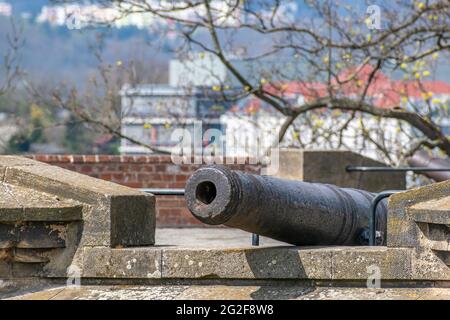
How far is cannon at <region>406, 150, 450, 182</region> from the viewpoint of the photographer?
1410 cm

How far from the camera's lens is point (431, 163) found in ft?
47.4

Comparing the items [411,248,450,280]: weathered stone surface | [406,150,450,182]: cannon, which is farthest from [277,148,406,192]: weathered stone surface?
[411,248,450,280]: weathered stone surface

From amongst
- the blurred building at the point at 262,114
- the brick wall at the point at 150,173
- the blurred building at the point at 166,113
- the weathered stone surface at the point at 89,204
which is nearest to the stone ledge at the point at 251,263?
the weathered stone surface at the point at 89,204

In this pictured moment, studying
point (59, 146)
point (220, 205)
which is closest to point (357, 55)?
point (220, 205)

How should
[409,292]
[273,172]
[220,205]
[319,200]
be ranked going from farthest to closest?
[273,172]
[319,200]
[409,292]
[220,205]

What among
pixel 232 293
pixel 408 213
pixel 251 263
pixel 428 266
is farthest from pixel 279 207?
pixel 428 266

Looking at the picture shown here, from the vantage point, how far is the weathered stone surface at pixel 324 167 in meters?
12.4

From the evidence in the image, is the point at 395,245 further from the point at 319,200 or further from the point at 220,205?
the point at 220,205

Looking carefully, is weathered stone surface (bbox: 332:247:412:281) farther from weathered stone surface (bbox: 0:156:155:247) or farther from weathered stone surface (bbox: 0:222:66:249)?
weathered stone surface (bbox: 0:222:66:249)

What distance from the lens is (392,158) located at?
20.1 metres

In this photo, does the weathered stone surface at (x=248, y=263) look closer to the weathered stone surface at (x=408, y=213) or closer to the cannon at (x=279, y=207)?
the cannon at (x=279, y=207)

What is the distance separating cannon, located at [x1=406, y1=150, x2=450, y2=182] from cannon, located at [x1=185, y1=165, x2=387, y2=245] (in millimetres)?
6346

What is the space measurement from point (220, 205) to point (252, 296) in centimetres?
76

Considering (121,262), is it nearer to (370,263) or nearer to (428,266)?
(370,263)
